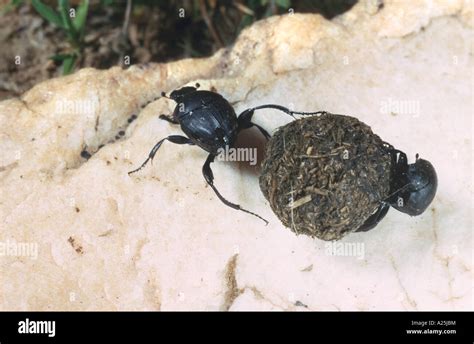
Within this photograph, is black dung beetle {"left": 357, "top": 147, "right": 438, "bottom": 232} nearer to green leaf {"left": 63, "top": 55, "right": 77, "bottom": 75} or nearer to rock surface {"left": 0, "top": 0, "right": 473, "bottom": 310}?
rock surface {"left": 0, "top": 0, "right": 473, "bottom": 310}

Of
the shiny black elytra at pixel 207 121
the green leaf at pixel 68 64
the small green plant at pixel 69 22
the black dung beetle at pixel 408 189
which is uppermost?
the small green plant at pixel 69 22

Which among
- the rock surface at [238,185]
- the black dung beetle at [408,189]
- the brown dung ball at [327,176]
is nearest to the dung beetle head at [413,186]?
the black dung beetle at [408,189]

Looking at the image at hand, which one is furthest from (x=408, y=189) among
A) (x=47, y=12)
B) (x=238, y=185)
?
(x=47, y=12)

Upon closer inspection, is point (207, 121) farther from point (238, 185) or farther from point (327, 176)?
point (327, 176)

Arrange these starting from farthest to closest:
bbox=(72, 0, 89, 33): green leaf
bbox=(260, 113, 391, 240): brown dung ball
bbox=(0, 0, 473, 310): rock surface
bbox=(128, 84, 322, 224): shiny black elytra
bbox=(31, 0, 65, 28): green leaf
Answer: bbox=(72, 0, 89, 33): green leaf
bbox=(31, 0, 65, 28): green leaf
bbox=(128, 84, 322, 224): shiny black elytra
bbox=(0, 0, 473, 310): rock surface
bbox=(260, 113, 391, 240): brown dung ball

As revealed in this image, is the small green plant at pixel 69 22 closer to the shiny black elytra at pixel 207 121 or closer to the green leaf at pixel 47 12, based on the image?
the green leaf at pixel 47 12

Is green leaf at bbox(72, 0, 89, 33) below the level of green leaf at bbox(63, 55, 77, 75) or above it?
above

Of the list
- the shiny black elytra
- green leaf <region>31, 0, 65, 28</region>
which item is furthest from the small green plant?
the shiny black elytra
